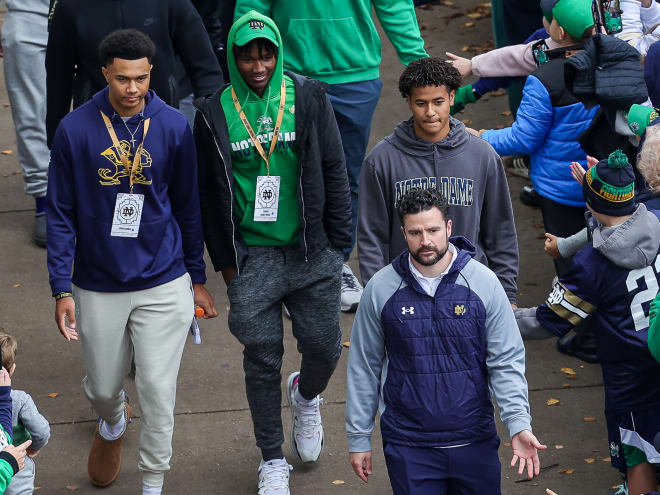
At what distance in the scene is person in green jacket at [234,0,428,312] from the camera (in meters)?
7.03

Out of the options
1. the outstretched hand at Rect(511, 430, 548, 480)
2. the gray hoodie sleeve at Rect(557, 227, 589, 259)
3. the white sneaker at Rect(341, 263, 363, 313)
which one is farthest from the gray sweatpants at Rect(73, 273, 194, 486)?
Result: the white sneaker at Rect(341, 263, 363, 313)

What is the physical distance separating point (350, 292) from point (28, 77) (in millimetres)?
2658

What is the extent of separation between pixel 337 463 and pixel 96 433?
1.29 meters

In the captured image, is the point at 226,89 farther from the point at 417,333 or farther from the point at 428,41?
the point at 428,41

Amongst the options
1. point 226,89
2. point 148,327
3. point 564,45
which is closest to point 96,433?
point 148,327

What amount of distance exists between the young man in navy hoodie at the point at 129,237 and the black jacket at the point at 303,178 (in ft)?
0.28

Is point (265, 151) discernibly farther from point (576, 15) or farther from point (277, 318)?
point (576, 15)

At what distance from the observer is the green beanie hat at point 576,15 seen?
6754mm

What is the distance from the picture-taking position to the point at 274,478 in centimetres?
604

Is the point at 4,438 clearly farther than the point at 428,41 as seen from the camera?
No

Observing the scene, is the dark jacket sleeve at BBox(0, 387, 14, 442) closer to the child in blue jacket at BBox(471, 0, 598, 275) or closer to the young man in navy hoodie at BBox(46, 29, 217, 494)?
the young man in navy hoodie at BBox(46, 29, 217, 494)

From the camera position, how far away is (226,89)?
18.6ft

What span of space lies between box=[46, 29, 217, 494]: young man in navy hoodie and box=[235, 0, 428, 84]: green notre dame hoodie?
5.45 ft

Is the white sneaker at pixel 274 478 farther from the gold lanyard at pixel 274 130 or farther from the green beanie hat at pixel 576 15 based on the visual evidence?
the green beanie hat at pixel 576 15
